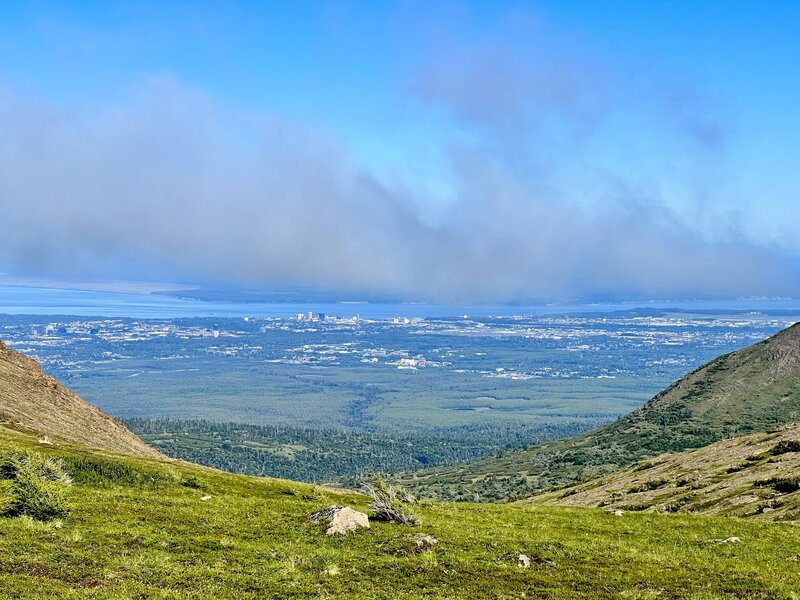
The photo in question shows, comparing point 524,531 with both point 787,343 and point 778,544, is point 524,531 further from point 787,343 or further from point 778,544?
point 787,343

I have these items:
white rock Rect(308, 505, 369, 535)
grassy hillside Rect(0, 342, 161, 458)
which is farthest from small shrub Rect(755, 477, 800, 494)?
grassy hillside Rect(0, 342, 161, 458)

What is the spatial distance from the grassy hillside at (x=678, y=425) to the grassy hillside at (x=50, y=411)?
82209 mm

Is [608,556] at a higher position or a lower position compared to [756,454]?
higher

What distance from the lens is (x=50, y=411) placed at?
7912 centimetres

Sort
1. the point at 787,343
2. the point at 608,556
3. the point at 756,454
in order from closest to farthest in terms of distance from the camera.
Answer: the point at 608,556 < the point at 756,454 < the point at 787,343

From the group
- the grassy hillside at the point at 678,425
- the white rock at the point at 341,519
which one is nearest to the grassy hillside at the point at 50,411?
the white rock at the point at 341,519

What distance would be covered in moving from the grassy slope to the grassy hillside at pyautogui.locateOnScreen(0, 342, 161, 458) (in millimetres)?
39376

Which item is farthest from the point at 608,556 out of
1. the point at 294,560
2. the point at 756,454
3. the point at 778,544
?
the point at 756,454

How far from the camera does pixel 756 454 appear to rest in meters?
69.9

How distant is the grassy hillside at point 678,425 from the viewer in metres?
150

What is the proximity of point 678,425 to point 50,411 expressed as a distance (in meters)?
142

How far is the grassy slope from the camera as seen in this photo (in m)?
22.3

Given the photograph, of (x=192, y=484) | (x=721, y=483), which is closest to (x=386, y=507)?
(x=192, y=484)

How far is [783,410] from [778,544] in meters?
144
